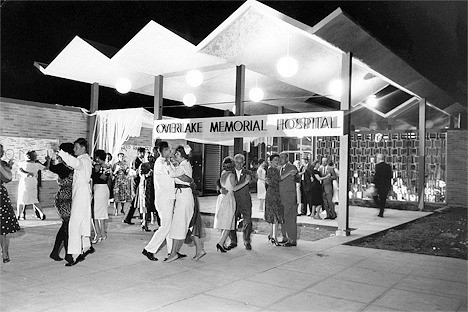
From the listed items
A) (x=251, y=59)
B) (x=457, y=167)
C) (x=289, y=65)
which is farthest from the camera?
(x=457, y=167)

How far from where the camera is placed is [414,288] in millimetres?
4930

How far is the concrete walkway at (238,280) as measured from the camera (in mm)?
4262

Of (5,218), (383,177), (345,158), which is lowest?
(5,218)

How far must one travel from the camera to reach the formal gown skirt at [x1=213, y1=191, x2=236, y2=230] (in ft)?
22.4

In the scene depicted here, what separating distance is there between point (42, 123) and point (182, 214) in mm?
7670

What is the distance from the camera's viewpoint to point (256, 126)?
8.84 metres

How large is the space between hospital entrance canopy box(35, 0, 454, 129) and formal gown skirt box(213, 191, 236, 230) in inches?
129

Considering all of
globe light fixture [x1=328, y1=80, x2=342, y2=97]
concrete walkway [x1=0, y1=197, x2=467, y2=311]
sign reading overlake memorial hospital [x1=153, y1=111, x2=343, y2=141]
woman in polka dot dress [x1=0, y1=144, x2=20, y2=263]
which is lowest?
concrete walkway [x1=0, y1=197, x2=467, y2=311]

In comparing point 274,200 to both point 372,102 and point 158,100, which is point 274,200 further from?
point 372,102

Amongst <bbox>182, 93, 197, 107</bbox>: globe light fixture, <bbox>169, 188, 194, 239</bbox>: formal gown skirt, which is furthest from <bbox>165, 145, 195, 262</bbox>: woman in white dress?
<bbox>182, 93, 197, 107</bbox>: globe light fixture

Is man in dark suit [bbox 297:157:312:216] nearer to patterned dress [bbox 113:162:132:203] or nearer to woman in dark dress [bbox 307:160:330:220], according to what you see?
woman in dark dress [bbox 307:160:330:220]

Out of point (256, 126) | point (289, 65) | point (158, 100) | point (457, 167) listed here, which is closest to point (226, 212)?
point (256, 126)

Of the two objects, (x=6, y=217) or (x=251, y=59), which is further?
(x=251, y=59)

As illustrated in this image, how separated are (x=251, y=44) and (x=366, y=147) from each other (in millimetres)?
9623
